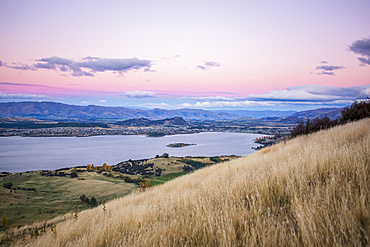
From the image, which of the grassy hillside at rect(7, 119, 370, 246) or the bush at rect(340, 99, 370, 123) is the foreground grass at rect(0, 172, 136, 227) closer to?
the grassy hillside at rect(7, 119, 370, 246)

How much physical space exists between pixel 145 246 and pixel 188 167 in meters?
69.4

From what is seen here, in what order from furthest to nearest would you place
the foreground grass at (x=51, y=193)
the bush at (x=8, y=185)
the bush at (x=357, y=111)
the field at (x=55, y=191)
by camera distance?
the bush at (x=8, y=185)
the field at (x=55, y=191)
the foreground grass at (x=51, y=193)
the bush at (x=357, y=111)

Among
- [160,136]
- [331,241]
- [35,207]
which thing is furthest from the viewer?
[160,136]

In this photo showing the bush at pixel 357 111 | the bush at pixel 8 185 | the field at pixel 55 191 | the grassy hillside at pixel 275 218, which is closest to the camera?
the grassy hillside at pixel 275 218

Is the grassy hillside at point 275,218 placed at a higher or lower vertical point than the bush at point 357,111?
lower

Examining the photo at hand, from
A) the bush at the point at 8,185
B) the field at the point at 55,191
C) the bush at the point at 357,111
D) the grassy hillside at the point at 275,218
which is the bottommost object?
the field at the point at 55,191

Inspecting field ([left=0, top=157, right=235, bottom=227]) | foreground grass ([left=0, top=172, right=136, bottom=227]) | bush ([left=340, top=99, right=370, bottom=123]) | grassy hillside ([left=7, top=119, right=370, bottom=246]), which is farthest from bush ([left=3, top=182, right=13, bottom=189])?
bush ([left=340, top=99, right=370, bottom=123])

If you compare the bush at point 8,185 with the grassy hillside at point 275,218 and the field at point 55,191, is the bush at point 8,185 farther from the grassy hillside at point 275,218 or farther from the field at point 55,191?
the grassy hillside at point 275,218

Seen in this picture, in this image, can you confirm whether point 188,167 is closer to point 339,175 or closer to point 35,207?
point 35,207

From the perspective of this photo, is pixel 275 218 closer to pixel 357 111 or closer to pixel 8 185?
pixel 357 111

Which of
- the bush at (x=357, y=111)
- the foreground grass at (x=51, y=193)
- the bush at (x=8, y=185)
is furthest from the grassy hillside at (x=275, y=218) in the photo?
the bush at (x=8, y=185)

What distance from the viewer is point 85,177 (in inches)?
2549

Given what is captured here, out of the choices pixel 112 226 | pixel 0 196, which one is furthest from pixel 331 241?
pixel 0 196

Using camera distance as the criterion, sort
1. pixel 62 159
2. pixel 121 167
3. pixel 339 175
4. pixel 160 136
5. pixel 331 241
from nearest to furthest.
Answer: pixel 331 241 < pixel 339 175 < pixel 121 167 < pixel 62 159 < pixel 160 136
